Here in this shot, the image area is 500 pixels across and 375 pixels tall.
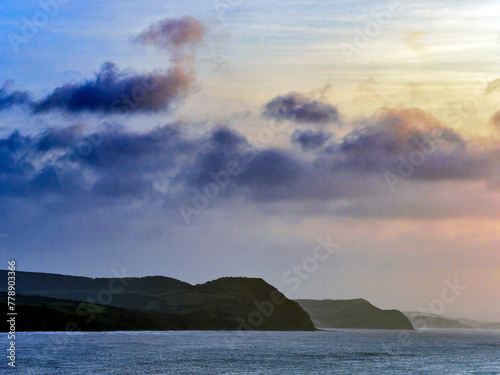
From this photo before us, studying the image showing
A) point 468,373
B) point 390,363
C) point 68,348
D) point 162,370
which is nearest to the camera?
point 162,370

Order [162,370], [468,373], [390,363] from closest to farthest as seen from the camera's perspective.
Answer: [162,370]
[468,373]
[390,363]

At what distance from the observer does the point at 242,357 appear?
580ft

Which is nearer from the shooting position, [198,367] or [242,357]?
[198,367]

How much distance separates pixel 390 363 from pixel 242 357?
1535 inches

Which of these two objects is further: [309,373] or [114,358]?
[114,358]

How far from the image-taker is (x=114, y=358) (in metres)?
157

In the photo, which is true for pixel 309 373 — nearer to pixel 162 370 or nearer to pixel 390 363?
pixel 162 370

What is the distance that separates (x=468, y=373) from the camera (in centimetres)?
14862

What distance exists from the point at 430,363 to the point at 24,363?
4124 inches

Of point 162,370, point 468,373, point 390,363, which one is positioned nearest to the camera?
point 162,370

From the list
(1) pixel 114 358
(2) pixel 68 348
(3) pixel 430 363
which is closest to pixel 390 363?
(3) pixel 430 363

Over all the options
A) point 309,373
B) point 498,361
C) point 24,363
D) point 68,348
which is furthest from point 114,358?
point 498,361

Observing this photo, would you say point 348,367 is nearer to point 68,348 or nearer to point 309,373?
point 309,373

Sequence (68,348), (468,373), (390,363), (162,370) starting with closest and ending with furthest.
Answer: (162,370)
(468,373)
(390,363)
(68,348)
